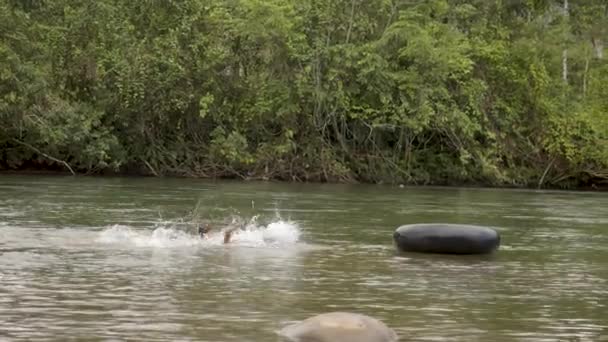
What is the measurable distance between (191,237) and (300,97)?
91.7ft

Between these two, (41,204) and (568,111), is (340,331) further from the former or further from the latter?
(568,111)

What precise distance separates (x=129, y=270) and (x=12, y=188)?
19832mm

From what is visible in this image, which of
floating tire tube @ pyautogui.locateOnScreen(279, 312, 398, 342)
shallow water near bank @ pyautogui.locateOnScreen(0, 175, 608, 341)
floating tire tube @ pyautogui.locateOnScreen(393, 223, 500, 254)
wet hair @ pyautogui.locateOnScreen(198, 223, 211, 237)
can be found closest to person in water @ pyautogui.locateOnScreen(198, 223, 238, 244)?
wet hair @ pyautogui.locateOnScreen(198, 223, 211, 237)

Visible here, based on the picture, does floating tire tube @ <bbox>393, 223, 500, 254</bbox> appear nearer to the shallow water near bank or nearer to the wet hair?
the shallow water near bank

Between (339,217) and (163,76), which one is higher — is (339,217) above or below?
below

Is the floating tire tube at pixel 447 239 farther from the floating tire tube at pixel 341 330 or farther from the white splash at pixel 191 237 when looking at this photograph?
the floating tire tube at pixel 341 330

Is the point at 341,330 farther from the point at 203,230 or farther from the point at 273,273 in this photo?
the point at 203,230

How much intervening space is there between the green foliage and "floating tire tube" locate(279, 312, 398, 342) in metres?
36.5

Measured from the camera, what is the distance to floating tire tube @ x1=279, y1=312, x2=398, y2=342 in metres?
11.1

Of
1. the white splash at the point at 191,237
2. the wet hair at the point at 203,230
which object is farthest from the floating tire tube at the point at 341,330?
the wet hair at the point at 203,230

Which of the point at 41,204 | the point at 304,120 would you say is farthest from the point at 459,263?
the point at 304,120

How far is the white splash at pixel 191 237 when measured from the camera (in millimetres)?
20855

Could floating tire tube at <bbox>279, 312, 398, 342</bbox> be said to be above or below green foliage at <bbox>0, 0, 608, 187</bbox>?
below

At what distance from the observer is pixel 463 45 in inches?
1956
